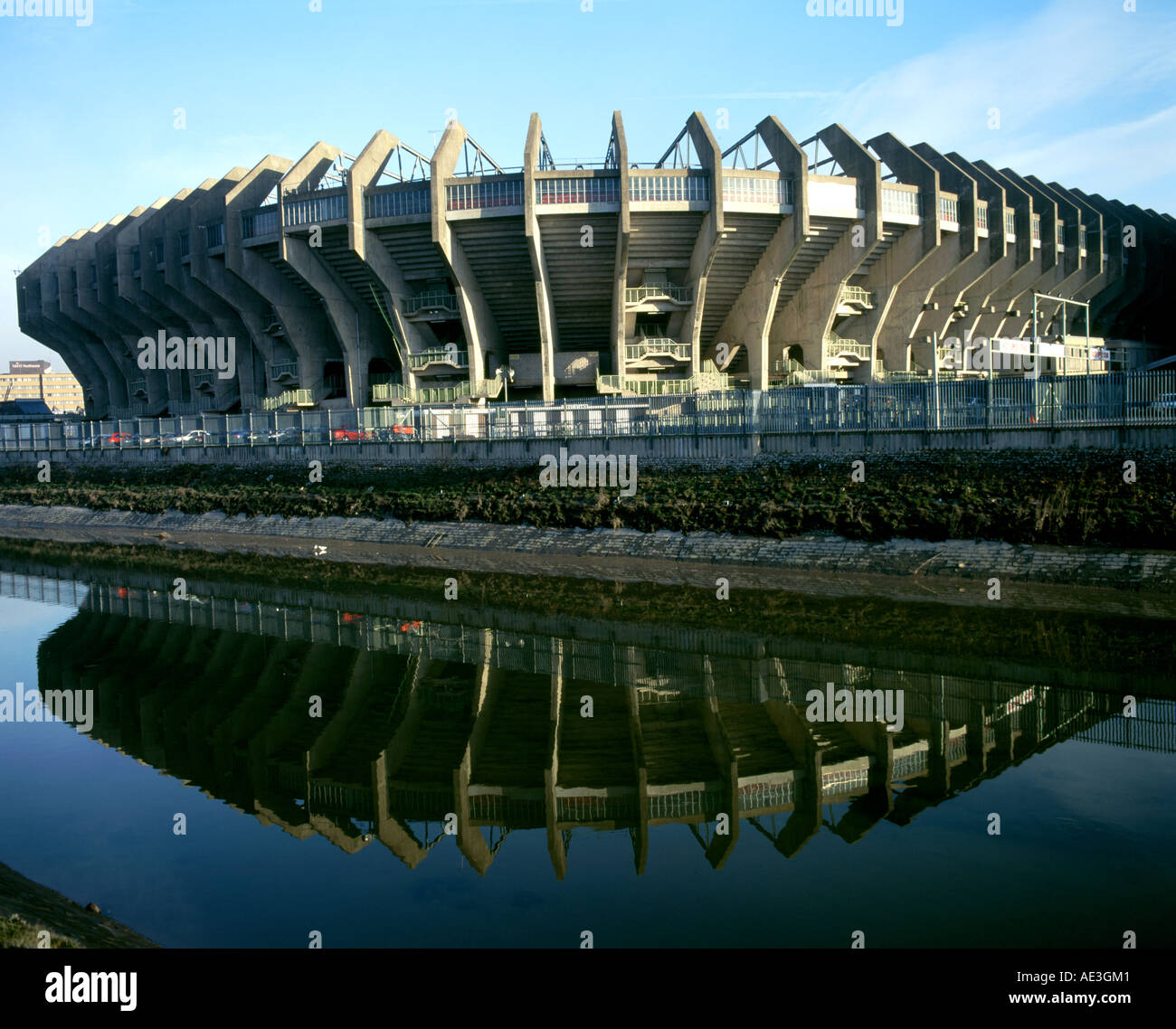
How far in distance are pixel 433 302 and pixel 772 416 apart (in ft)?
83.8

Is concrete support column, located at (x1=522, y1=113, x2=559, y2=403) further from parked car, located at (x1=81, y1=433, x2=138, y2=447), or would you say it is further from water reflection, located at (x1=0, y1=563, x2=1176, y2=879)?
water reflection, located at (x1=0, y1=563, x2=1176, y2=879)

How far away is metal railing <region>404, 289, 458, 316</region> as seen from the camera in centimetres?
4769

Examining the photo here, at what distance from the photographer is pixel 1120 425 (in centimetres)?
2205

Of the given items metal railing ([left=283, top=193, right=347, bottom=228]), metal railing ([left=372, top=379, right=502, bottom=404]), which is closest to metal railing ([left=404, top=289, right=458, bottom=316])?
metal railing ([left=372, top=379, right=502, bottom=404])

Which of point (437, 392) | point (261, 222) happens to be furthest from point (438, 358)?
point (261, 222)

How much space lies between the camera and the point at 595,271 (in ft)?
150

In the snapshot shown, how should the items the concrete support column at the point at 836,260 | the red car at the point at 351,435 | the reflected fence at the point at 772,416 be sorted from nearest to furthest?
the reflected fence at the point at 772,416
the red car at the point at 351,435
the concrete support column at the point at 836,260

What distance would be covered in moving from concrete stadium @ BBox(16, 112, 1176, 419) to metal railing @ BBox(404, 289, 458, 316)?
136mm

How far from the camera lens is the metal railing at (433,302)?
4769cm

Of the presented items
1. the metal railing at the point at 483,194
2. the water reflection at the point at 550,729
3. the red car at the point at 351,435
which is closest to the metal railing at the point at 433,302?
the metal railing at the point at 483,194

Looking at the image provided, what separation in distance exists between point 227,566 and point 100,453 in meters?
22.0

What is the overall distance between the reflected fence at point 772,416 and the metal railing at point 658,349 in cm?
661

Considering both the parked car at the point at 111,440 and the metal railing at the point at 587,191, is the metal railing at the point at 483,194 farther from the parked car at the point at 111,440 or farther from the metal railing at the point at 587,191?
the parked car at the point at 111,440
